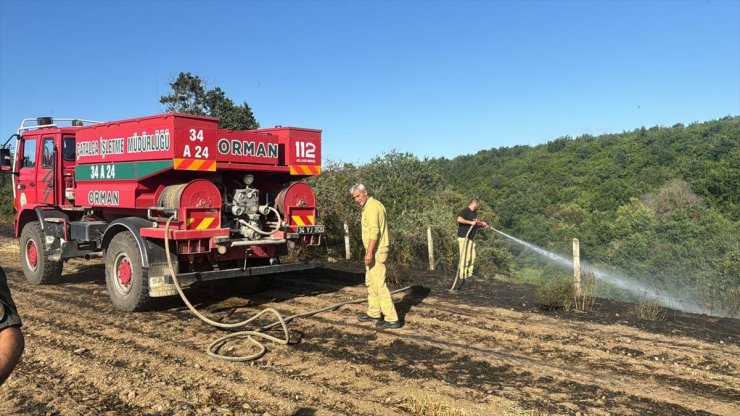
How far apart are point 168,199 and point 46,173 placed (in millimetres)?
3927

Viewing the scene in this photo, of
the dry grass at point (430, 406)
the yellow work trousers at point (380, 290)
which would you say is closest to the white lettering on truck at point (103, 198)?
the yellow work trousers at point (380, 290)

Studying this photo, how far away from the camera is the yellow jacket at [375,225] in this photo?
6.84 meters

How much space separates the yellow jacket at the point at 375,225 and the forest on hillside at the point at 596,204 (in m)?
6.22

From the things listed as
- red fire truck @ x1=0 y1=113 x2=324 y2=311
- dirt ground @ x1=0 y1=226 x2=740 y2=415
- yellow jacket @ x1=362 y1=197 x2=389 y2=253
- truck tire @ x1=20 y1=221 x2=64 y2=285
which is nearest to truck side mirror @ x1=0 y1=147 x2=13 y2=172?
red fire truck @ x1=0 y1=113 x2=324 y2=311

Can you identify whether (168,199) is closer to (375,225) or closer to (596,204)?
(375,225)

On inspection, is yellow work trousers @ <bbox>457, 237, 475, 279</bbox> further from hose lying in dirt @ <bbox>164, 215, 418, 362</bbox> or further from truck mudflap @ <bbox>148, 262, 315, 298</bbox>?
truck mudflap @ <bbox>148, 262, 315, 298</bbox>

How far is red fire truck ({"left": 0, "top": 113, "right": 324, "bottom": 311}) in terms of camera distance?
23.0 ft

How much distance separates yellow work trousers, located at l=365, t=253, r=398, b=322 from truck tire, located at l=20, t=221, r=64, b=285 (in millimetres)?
6023

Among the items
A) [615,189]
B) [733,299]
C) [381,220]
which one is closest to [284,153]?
[381,220]

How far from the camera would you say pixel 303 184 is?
27.3ft

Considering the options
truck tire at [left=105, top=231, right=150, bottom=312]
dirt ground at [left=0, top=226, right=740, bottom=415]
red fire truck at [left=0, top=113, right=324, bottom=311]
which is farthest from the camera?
truck tire at [left=105, top=231, right=150, bottom=312]

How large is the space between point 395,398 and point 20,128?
957 cm

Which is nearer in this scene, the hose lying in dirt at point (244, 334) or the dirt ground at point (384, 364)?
the dirt ground at point (384, 364)

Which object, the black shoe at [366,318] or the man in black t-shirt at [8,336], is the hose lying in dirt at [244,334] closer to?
the black shoe at [366,318]
